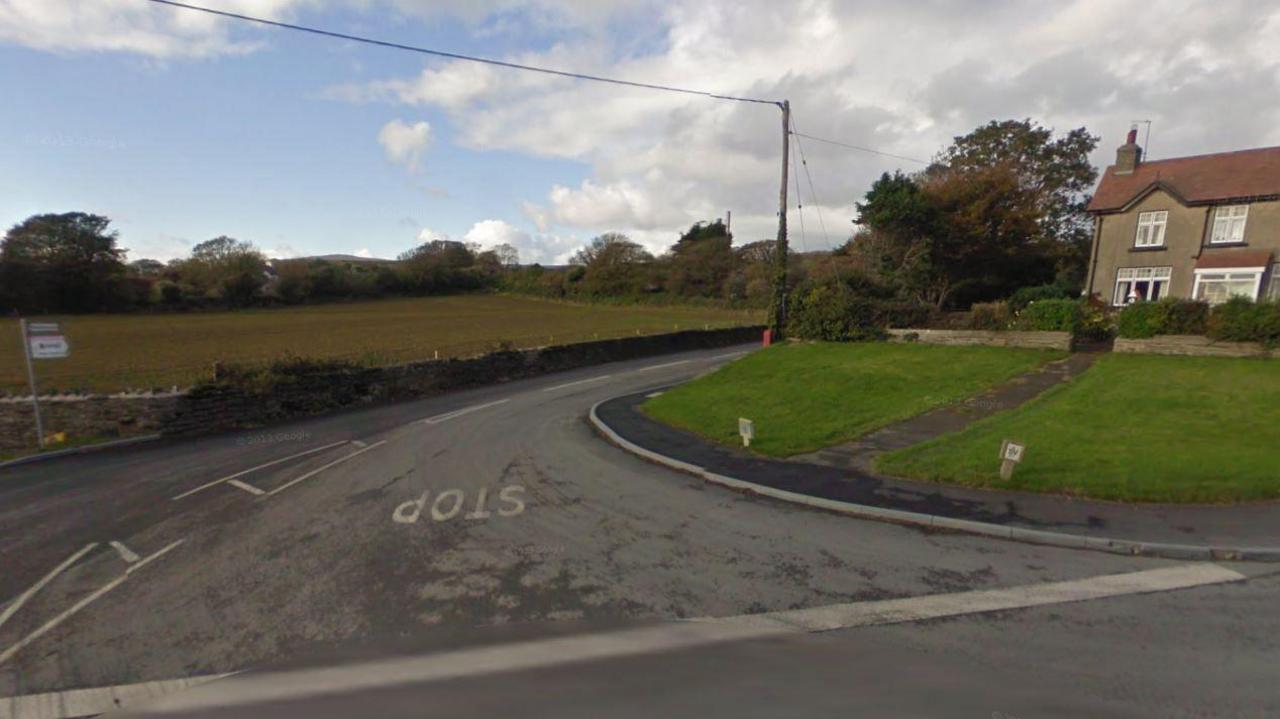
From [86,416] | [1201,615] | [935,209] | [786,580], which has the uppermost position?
[935,209]

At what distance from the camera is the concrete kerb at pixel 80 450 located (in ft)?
31.0

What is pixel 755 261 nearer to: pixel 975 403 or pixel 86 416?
pixel 975 403

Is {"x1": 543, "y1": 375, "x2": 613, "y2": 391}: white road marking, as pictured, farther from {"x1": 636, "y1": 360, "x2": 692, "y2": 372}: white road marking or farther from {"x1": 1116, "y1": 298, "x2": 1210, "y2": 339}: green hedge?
{"x1": 1116, "y1": 298, "x2": 1210, "y2": 339}: green hedge

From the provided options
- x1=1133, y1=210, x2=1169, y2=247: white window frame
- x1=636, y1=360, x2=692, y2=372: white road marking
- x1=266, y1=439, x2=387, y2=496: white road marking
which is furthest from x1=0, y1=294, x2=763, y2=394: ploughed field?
x1=1133, y1=210, x2=1169, y2=247: white window frame

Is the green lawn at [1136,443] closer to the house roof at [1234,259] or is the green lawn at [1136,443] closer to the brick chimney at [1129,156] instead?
the house roof at [1234,259]

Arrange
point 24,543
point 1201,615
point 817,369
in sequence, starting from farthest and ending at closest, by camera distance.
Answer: point 817,369 < point 24,543 < point 1201,615

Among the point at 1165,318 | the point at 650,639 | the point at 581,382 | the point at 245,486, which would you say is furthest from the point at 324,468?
the point at 1165,318

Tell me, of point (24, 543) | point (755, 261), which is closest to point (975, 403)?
point (24, 543)

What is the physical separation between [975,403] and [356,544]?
10823 millimetres

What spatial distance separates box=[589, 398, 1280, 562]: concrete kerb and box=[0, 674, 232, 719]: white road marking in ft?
17.9

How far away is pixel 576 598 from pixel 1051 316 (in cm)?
1828

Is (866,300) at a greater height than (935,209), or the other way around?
(935,209)

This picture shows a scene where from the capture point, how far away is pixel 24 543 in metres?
5.70

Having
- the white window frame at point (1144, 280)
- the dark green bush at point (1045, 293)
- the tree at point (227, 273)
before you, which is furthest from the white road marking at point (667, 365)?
the tree at point (227, 273)
